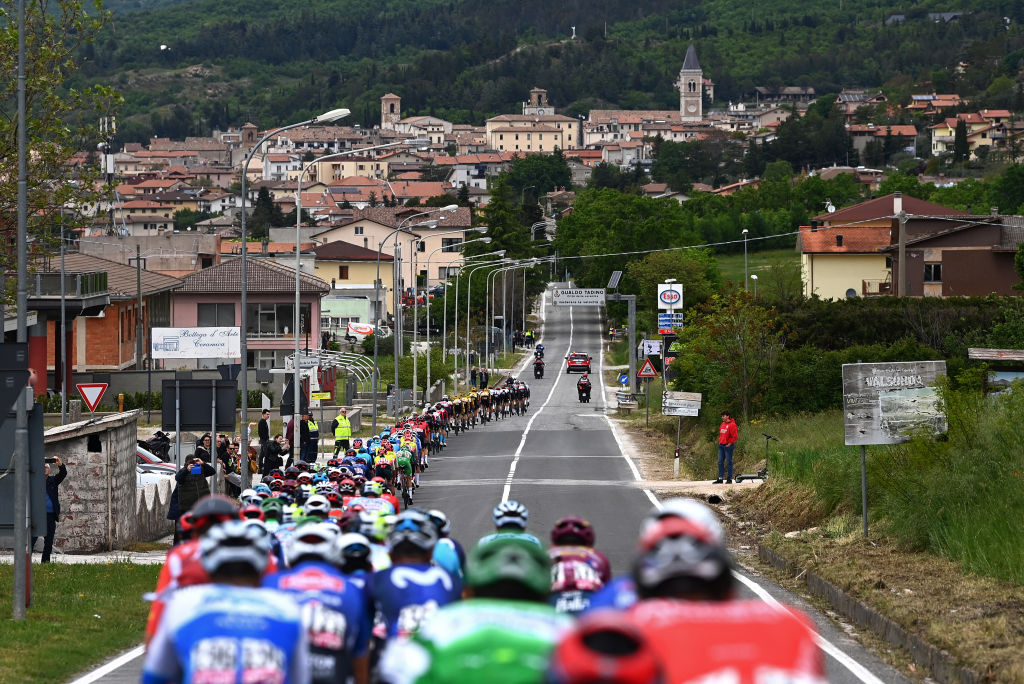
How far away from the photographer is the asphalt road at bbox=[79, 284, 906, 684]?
1425 cm

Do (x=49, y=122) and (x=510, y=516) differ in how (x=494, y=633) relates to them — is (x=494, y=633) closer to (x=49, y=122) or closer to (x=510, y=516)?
(x=510, y=516)

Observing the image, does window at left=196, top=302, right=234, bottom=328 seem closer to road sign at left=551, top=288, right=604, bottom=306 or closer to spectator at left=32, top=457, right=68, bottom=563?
road sign at left=551, top=288, right=604, bottom=306

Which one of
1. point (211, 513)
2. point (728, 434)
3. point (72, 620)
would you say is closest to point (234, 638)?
point (211, 513)

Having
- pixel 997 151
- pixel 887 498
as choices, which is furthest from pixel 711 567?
pixel 997 151

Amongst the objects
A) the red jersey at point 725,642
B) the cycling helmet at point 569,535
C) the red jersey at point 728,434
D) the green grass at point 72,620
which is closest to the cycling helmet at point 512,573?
the red jersey at point 725,642

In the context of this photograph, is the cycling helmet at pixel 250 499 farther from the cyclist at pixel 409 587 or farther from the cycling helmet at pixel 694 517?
the cycling helmet at pixel 694 517

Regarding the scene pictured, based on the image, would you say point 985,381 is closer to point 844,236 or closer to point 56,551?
point 56,551

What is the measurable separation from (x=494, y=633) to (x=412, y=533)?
2.94m

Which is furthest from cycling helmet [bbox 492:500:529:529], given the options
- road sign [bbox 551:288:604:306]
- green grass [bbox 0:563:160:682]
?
road sign [bbox 551:288:604:306]

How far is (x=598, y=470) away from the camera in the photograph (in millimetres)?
34625

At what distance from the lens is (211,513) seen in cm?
865

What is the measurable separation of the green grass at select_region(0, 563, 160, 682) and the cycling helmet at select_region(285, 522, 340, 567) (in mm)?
5235

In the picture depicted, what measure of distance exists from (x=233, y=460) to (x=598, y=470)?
31.9 feet

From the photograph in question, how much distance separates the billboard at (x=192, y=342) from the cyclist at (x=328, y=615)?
1841 inches
